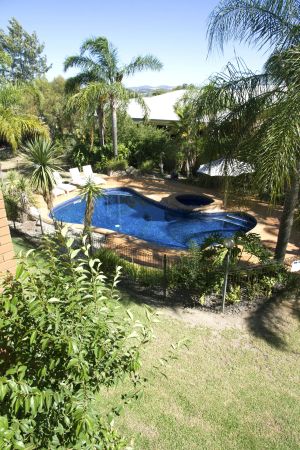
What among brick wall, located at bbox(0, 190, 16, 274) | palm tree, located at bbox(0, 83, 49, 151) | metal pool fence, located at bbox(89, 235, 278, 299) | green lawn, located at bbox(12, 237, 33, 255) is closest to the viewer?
brick wall, located at bbox(0, 190, 16, 274)

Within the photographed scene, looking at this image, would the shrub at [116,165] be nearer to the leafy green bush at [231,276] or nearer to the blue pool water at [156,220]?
the blue pool water at [156,220]

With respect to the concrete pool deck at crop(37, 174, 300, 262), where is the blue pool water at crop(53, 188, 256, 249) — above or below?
below

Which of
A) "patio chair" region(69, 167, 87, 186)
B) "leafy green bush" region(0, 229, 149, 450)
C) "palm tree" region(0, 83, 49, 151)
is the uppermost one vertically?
"palm tree" region(0, 83, 49, 151)

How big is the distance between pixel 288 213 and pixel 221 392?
4.73m

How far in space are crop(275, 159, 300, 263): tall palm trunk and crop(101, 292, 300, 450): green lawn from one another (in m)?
2.26

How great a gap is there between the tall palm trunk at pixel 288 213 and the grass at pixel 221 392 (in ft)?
6.46

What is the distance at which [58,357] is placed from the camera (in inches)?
81.0

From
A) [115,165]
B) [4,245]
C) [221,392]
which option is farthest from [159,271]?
[115,165]

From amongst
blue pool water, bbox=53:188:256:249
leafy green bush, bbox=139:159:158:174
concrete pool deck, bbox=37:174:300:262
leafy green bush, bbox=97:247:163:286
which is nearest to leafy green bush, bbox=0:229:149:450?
leafy green bush, bbox=97:247:163:286

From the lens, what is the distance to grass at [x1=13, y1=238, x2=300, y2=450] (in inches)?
192

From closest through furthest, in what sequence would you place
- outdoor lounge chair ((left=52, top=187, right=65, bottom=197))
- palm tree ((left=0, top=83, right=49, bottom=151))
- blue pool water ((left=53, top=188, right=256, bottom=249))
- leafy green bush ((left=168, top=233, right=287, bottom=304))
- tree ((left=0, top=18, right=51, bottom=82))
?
leafy green bush ((left=168, top=233, right=287, bottom=304))
blue pool water ((left=53, top=188, right=256, bottom=249))
palm tree ((left=0, top=83, right=49, bottom=151))
outdoor lounge chair ((left=52, top=187, right=65, bottom=197))
tree ((left=0, top=18, right=51, bottom=82))

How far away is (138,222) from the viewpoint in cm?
1469

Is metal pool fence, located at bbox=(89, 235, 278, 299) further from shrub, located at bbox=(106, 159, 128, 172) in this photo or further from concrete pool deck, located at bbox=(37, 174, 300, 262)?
shrub, located at bbox=(106, 159, 128, 172)

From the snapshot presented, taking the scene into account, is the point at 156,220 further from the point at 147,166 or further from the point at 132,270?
the point at 147,166
